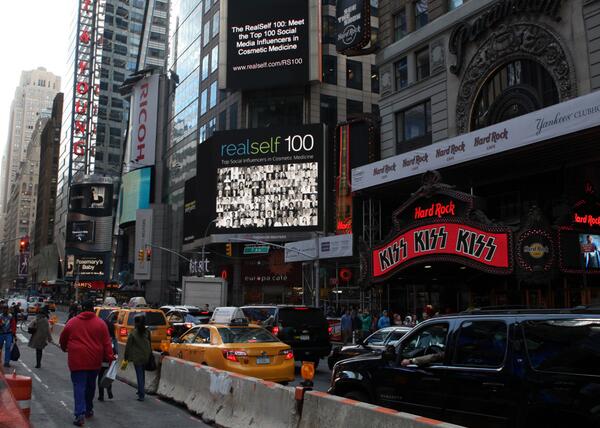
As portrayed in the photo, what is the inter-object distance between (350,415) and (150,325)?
49.4 feet

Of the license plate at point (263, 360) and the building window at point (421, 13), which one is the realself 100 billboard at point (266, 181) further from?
the license plate at point (263, 360)

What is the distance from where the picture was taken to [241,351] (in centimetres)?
1212

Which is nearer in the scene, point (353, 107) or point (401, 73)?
point (401, 73)

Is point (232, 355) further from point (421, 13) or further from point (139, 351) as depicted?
point (421, 13)

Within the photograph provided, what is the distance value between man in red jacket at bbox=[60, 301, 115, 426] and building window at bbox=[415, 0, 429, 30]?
97.1 feet

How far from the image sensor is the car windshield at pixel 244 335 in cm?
1257

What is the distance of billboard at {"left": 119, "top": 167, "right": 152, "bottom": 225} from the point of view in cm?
9306

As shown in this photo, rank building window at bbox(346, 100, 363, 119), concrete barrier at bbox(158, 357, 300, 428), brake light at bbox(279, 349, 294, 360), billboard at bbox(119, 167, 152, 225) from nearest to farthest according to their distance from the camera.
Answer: concrete barrier at bbox(158, 357, 300, 428), brake light at bbox(279, 349, 294, 360), building window at bbox(346, 100, 363, 119), billboard at bbox(119, 167, 152, 225)

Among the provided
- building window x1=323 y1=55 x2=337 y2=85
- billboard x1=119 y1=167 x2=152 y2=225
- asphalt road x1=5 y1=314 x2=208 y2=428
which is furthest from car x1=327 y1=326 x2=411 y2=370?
billboard x1=119 y1=167 x2=152 y2=225

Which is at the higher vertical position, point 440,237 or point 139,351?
point 440,237

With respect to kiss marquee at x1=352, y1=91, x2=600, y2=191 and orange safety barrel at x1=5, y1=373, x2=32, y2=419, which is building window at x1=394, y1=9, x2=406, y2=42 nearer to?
kiss marquee at x1=352, y1=91, x2=600, y2=191

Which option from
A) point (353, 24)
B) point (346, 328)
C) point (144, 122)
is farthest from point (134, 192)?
point (346, 328)

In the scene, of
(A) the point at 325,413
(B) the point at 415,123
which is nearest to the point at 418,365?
(A) the point at 325,413

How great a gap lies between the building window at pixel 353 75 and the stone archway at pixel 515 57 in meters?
36.1
